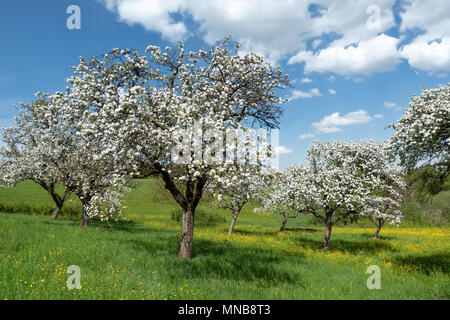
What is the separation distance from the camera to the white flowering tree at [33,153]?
2544 cm

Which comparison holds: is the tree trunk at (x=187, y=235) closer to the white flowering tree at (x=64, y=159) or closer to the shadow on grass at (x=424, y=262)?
the white flowering tree at (x=64, y=159)

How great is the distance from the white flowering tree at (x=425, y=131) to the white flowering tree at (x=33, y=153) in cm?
2335

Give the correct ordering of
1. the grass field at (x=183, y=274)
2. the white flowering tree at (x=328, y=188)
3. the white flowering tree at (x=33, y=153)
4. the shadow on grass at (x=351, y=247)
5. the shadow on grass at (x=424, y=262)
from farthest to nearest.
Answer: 1. the white flowering tree at (x=33, y=153)
2. the shadow on grass at (x=351, y=247)
3. the white flowering tree at (x=328, y=188)
4. the shadow on grass at (x=424, y=262)
5. the grass field at (x=183, y=274)

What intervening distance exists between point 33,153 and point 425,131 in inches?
1175

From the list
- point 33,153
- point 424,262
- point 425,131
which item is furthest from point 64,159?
point 424,262

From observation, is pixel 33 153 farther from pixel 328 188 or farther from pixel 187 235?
pixel 328 188

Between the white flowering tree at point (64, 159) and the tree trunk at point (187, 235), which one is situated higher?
the white flowering tree at point (64, 159)

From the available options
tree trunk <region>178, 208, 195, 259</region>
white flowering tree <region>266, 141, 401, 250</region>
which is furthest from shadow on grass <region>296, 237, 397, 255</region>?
tree trunk <region>178, 208, 195, 259</region>

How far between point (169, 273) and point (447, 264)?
16.6 meters

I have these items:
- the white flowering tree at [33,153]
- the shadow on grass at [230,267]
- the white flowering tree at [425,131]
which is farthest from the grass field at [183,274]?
the white flowering tree at [33,153]

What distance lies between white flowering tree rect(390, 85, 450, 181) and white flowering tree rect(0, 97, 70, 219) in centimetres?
2335

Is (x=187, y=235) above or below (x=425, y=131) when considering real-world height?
below

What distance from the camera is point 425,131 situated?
1159 cm

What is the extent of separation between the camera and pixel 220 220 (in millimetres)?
49562
